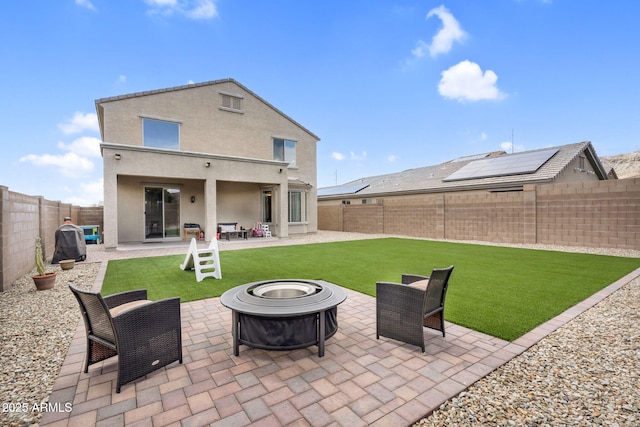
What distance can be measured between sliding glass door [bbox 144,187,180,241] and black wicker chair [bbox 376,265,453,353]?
42.5 feet

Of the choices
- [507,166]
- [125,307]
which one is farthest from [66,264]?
[507,166]

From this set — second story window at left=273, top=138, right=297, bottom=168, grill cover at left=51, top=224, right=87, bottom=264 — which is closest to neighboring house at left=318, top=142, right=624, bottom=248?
second story window at left=273, top=138, right=297, bottom=168

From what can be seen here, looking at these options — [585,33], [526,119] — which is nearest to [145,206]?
[585,33]

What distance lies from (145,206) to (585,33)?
2071cm

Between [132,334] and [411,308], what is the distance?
9.15 feet

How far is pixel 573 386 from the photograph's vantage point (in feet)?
8.55

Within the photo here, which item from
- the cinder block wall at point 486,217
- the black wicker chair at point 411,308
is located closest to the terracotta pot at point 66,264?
the black wicker chair at point 411,308

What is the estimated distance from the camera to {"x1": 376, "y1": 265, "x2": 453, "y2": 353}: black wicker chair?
3.23 m

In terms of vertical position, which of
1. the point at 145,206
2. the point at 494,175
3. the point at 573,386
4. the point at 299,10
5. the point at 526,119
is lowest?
the point at 573,386

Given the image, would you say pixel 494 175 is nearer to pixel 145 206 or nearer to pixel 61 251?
pixel 145 206

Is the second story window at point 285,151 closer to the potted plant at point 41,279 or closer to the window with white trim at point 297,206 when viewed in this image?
the window with white trim at point 297,206

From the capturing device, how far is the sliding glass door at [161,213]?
13.5 metres

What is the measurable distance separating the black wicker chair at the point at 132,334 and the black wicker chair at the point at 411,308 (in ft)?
7.51

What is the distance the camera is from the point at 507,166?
16594mm
